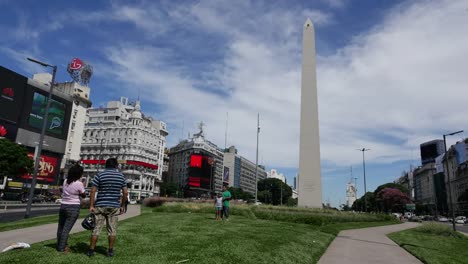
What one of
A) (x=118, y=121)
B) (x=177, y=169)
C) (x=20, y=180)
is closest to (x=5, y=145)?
(x=20, y=180)

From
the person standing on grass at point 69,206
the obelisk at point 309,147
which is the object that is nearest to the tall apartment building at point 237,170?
the obelisk at point 309,147

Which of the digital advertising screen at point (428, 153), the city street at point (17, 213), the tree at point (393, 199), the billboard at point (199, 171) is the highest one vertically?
the digital advertising screen at point (428, 153)

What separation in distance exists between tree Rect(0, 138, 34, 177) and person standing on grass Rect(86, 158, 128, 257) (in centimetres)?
4693

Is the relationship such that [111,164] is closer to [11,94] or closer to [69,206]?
[69,206]

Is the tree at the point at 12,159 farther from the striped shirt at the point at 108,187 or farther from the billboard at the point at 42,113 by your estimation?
the striped shirt at the point at 108,187

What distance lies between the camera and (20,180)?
6638 cm

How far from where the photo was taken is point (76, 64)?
94.4 meters

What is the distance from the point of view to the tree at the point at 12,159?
45034mm

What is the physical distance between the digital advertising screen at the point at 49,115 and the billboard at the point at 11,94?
15.4 feet

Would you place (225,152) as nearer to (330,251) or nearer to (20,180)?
(20,180)

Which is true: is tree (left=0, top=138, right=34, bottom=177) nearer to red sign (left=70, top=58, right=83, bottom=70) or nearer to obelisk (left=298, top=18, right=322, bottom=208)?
obelisk (left=298, top=18, right=322, bottom=208)

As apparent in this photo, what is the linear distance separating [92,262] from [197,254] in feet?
7.51

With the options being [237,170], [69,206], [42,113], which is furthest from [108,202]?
[237,170]

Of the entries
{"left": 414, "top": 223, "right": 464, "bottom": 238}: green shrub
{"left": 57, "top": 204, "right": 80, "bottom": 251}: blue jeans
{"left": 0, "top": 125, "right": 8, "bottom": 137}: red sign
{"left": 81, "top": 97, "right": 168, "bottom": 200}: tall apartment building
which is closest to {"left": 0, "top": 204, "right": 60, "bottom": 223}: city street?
{"left": 57, "top": 204, "right": 80, "bottom": 251}: blue jeans
